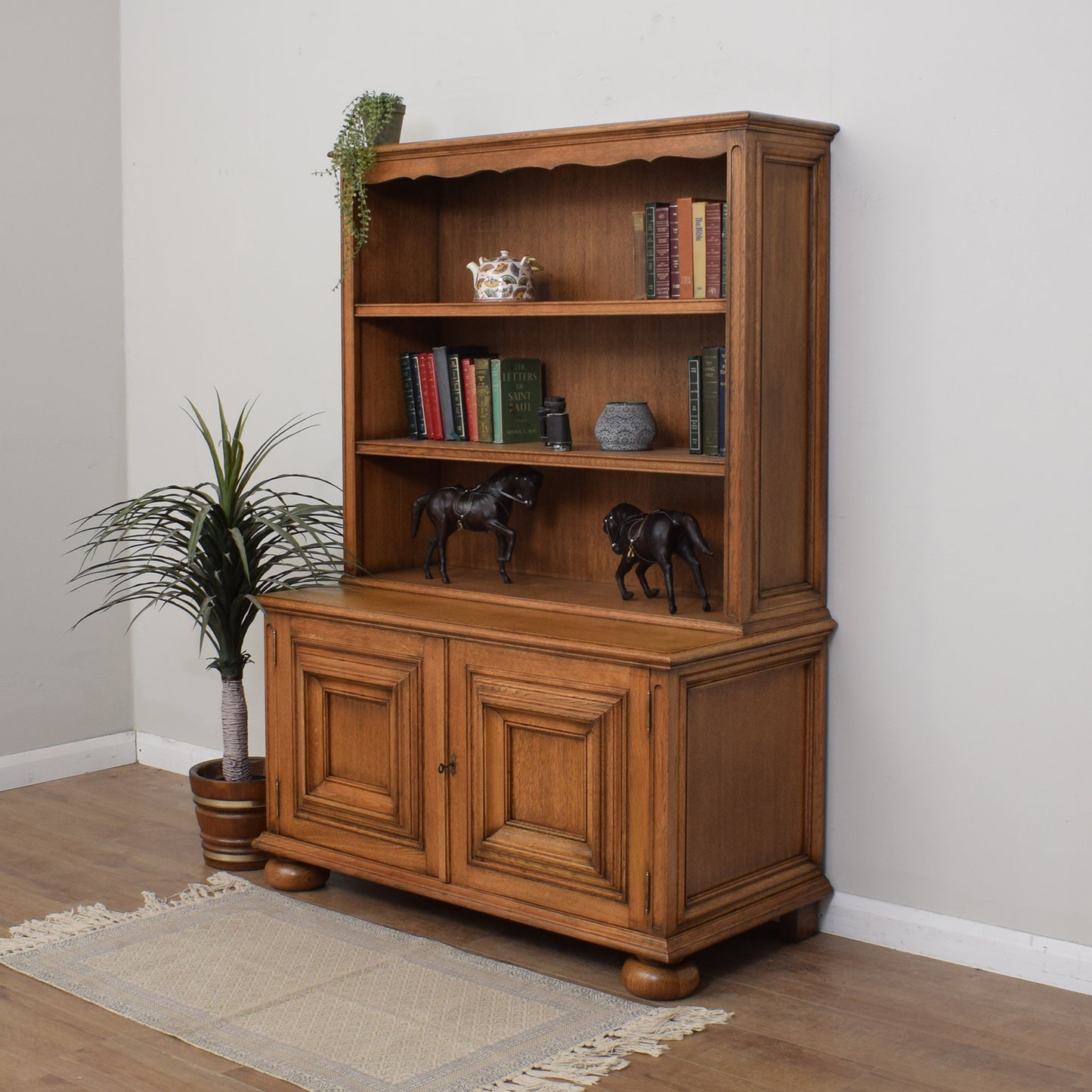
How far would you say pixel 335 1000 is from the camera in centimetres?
295

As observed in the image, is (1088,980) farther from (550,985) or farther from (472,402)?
(472,402)

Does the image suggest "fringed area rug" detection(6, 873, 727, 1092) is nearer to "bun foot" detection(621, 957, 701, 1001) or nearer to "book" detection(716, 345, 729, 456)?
"bun foot" detection(621, 957, 701, 1001)

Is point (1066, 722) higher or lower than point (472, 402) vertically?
Answer: lower

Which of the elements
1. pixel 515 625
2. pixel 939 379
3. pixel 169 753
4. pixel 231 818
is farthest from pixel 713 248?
pixel 169 753

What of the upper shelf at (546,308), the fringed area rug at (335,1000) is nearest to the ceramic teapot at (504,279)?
the upper shelf at (546,308)

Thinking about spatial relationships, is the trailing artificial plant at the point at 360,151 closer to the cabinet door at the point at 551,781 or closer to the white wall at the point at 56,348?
the cabinet door at the point at 551,781

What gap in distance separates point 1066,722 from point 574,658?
104cm

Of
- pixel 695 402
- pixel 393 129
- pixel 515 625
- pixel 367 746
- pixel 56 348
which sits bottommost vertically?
pixel 367 746

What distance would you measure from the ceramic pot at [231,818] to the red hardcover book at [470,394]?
109cm

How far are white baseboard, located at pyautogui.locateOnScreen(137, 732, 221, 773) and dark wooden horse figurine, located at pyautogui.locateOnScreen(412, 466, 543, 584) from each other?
1.53 meters

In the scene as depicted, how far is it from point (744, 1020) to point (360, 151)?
7.35ft

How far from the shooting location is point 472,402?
367cm

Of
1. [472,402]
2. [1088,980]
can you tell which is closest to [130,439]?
[472,402]

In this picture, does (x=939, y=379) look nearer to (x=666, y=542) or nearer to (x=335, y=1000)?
(x=666, y=542)
